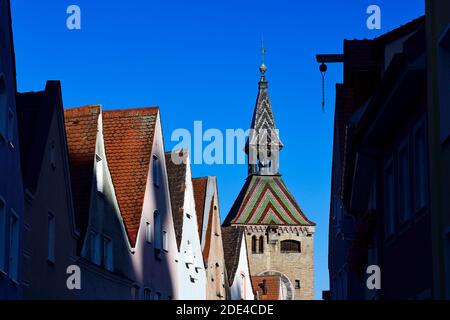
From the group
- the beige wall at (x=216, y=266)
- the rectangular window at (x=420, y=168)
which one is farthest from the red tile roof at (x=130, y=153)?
the rectangular window at (x=420, y=168)

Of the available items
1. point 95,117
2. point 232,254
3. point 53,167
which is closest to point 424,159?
point 53,167

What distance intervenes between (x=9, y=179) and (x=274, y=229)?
96.0 metres

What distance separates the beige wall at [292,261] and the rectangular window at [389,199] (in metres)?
92.5

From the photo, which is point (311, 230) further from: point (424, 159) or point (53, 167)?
point (424, 159)

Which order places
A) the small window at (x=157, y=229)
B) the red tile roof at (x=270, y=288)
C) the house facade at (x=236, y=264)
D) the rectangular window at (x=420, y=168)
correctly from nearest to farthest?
1. the rectangular window at (x=420, y=168)
2. the small window at (x=157, y=229)
3. the house facade at (x=236, y=264)
4. the red tile roof at (x=270, y=288)

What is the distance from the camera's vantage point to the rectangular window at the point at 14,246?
2191 cm

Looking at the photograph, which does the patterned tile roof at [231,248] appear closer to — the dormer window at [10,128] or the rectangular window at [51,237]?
the rectangular window at [51,237]

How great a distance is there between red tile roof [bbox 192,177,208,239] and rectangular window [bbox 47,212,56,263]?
22434 mm

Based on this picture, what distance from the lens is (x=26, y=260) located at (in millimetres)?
23219

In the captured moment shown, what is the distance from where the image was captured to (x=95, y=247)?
29531mm

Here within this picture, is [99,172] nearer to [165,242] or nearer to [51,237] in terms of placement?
[51,237]

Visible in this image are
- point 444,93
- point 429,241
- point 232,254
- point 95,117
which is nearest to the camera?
point 444,93
